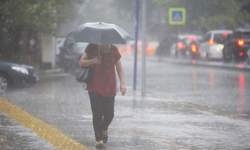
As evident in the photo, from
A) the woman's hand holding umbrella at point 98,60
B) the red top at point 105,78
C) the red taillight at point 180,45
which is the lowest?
the red taillight at point 180,45

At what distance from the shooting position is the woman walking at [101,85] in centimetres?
885

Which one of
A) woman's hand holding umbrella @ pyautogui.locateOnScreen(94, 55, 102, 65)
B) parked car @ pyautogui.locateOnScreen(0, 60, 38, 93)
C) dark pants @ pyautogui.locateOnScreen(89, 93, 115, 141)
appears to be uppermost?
woman's hand holding umbrella @ pyautogui.locateOnScreen(94, 55, 102, 65)

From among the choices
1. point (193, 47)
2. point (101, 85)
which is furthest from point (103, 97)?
point (193, 47)

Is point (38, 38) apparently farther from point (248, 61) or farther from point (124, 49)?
point (124, 49)

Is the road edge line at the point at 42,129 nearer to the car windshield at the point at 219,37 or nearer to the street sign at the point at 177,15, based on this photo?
the street sign at the point at 177,15

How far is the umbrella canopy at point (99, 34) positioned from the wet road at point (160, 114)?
1.41m

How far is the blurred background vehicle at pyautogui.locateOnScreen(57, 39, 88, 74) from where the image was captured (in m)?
28.3

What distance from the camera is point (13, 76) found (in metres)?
18.3

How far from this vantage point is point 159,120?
11961 millimetres

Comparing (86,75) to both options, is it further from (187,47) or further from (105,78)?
(187,47)

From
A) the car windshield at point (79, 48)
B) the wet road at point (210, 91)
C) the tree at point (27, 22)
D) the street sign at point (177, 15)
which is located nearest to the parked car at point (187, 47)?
the street sign at point (177, 15)

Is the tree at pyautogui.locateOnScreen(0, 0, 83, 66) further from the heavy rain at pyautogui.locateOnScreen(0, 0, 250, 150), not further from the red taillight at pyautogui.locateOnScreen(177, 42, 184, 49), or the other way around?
the red taillight at pyautogui.locateOnScreen(177, 42, 184, 49)

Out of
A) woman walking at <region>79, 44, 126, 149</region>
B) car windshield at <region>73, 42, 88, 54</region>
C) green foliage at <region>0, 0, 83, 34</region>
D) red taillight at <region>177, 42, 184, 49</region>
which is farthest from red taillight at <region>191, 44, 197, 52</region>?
woman walking at <region>79, 44, 126, 149</region>

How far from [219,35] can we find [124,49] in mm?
24770
